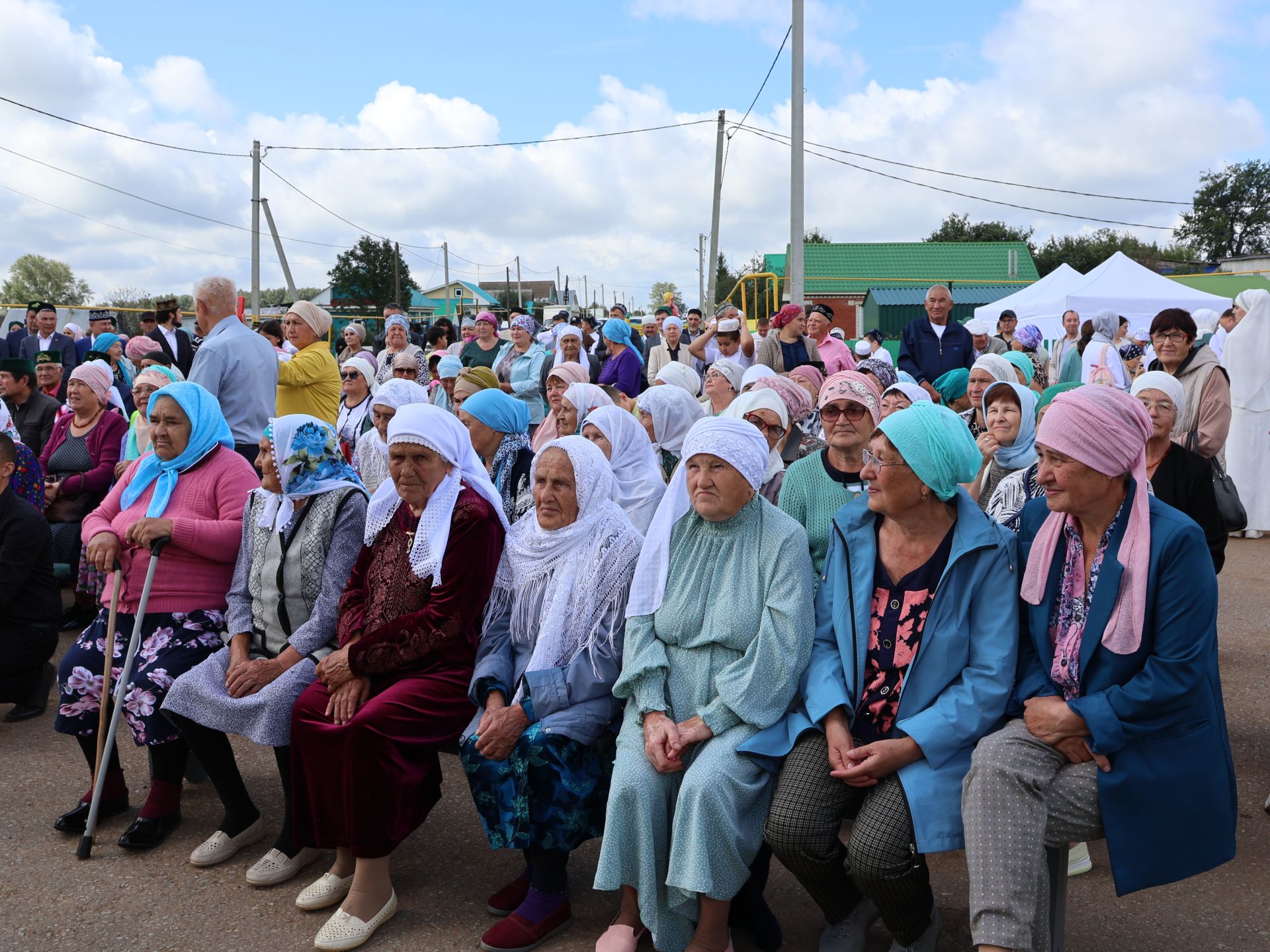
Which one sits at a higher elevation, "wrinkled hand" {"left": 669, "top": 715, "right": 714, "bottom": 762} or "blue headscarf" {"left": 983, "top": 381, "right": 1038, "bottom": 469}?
"blue headscarf" {"left": 983, "top": 381, "right": 1038, "bottom": 469}

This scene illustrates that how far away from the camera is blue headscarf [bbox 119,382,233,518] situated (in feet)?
13.5

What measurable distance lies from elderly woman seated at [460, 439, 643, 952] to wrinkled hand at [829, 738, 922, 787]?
2.84 ft

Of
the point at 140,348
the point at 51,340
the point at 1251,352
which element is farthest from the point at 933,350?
the point at 51,340

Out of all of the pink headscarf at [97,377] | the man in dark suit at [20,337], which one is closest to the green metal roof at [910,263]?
the man in dark suit at [20,337]

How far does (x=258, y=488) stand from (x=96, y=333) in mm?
9758

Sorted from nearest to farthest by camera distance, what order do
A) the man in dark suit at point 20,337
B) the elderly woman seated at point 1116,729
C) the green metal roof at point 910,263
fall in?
the elderly woman seated at point 1116,729
the man in dark suit at point 20,337
the green metal roof at point 910,263

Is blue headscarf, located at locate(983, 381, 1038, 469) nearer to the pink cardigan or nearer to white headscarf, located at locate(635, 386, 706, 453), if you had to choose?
white headscarf, located at locate(635, 386, 706, 453)

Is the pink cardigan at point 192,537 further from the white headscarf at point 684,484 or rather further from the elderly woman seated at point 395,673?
the white headscarf at point 684,484

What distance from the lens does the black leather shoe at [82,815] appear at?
3914 mm

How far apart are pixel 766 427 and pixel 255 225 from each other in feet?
81.4

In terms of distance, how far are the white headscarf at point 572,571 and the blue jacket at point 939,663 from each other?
2.40 feet

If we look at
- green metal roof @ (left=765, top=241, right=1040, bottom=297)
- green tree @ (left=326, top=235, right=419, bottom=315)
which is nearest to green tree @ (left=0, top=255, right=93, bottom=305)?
green tree @ (left=326, top=235, right=419, bottom=315)

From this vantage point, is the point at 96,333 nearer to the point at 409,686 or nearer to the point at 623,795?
the point at 409,686

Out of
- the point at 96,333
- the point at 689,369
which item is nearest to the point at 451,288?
the point at 96,333
